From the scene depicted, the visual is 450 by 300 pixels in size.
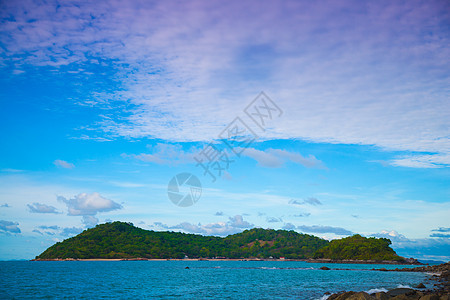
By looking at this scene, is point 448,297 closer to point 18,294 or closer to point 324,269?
point 18,294

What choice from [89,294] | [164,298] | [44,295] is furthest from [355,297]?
[44,295]

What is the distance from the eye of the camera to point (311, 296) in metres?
53.2

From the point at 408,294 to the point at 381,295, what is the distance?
5432mm

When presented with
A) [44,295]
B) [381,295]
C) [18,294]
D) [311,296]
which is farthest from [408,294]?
[18,294]

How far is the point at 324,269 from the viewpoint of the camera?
146 metres

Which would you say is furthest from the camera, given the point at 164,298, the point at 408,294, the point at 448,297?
the point at 164,298

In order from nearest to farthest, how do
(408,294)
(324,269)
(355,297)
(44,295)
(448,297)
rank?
(448,297) → (355,297) → (408,294) → (44,295) → (324,269)

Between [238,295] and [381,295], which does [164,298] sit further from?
[381,295]

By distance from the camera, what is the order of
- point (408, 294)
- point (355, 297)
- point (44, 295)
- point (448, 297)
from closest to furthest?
1. point (448, 297)
2. point (355, 297)
3. point (408, 294)
4. point (44, 295)

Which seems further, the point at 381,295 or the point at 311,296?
the point at 311,296

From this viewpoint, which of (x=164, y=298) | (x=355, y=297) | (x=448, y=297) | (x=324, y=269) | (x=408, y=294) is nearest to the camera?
(x=448, y=297)

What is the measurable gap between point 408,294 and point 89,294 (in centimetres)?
4748

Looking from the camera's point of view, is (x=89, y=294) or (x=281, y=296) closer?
(x=281, y=296)

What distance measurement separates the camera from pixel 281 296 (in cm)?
5359
